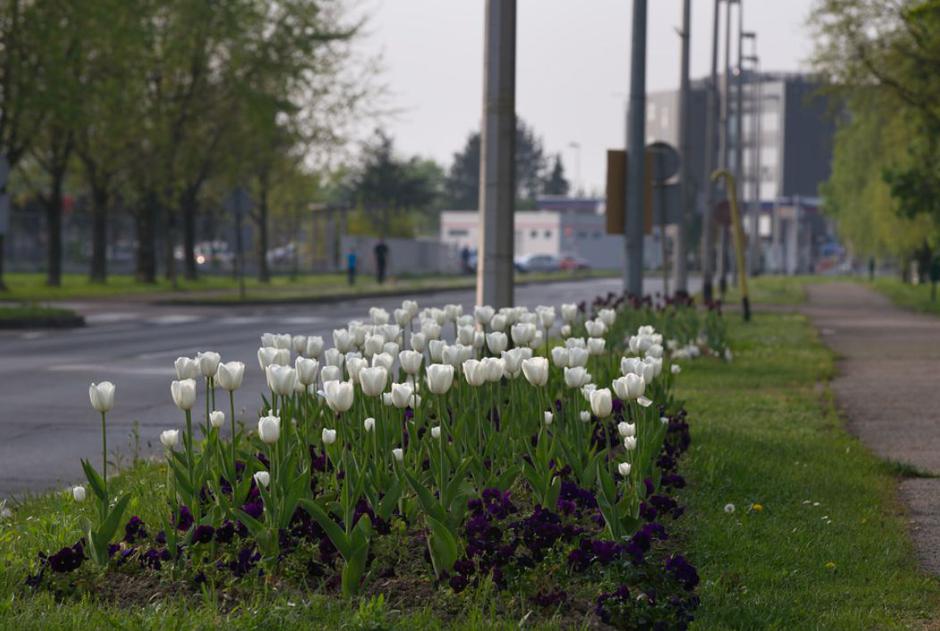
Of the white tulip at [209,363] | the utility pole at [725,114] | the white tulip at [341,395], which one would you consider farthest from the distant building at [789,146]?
the white tulip at [341,395]

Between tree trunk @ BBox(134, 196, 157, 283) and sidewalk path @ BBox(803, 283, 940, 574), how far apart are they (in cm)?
2650

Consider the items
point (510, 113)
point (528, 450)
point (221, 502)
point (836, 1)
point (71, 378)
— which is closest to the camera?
point (221, 502)

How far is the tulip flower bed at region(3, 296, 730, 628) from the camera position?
5426 millimetres

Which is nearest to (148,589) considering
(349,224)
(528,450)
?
(528,450)

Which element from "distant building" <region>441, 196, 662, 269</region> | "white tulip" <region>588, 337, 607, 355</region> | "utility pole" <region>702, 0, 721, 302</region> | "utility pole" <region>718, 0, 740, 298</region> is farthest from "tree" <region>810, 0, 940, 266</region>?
A: "distant building" <region>441, 196, 662, 269</region>

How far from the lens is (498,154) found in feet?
43.9

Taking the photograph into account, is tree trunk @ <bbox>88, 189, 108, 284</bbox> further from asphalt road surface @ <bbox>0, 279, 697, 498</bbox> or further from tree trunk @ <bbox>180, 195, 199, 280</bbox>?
asphalt road surface @ <bbox>0, 279, 697, 498</bbox>

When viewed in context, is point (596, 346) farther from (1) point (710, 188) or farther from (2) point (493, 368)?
(1) point (710, 188)

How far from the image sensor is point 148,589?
5.54 meters

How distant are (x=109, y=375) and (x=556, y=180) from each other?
16712 centimetres

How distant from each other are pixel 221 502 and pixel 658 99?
160 metres

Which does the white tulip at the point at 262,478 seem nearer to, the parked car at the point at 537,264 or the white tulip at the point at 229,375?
the white tulip at the point at 229,375

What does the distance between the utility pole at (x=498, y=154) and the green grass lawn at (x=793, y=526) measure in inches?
78.7

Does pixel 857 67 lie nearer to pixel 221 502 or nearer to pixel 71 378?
pixel 71 378
